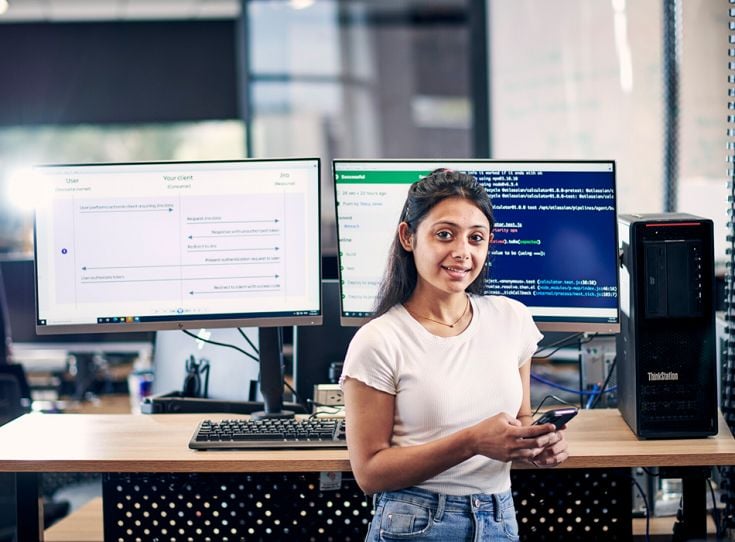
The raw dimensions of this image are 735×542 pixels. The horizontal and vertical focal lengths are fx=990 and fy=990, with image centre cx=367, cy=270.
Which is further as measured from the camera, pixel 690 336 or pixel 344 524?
pixel 344 524

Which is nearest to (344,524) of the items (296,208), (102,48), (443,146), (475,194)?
(296,208)

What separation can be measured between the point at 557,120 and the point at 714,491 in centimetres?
274

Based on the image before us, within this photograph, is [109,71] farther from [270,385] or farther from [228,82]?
[270,385]

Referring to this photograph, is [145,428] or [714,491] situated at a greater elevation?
[145,428]

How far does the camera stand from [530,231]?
2.24 m

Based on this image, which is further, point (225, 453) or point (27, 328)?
point (27, 328)

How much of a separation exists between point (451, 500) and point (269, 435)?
18.2 inches

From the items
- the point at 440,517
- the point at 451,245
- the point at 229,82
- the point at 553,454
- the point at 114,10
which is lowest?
the point at 440,517

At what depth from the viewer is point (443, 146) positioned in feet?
22.7

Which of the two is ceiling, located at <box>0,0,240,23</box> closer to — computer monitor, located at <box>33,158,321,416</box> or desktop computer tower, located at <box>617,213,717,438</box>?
computer monitor, located at <box>33,158,321,416</box>

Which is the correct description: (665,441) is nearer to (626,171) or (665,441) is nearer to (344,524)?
(344,524)

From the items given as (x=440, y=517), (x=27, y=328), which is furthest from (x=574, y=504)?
(x=27, y=328)

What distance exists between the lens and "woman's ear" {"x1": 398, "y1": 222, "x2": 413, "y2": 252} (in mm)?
1875

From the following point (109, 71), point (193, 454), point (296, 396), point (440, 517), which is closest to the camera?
point (440, 517)
